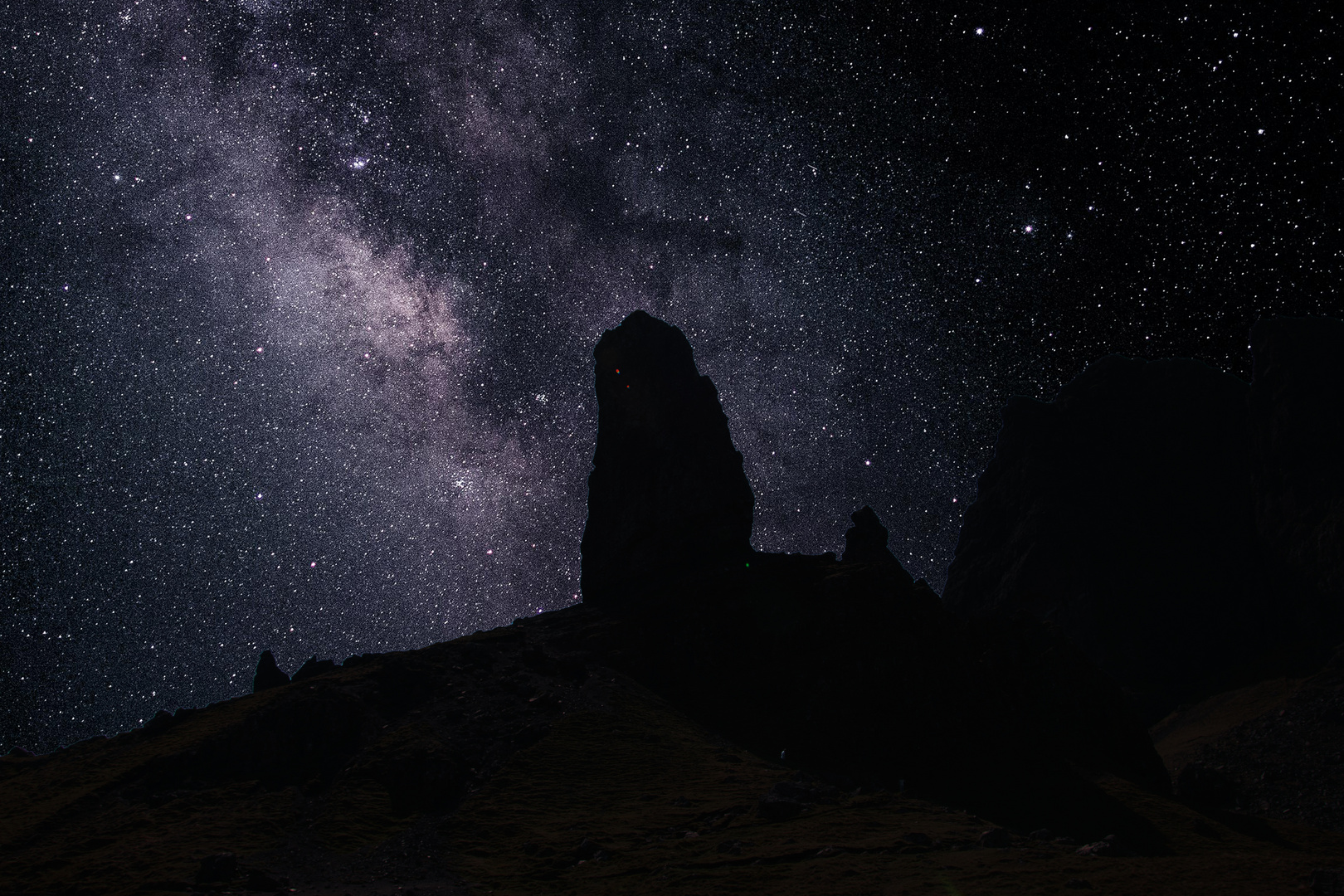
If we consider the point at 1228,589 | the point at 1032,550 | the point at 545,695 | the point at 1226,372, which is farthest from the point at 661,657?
the point at 1226,372

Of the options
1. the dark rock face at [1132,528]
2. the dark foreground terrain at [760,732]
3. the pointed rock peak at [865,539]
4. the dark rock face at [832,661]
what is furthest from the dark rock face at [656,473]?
the dark rock face at [1132,528]

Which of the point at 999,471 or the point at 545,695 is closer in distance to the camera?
the point at 545,695

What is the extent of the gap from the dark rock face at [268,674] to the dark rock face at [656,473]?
35100 mm

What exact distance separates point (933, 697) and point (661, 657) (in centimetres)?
2539

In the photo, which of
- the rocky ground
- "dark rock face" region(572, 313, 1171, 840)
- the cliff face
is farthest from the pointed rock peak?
the rocky ground

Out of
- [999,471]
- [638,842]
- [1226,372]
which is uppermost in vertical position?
[1226,372]

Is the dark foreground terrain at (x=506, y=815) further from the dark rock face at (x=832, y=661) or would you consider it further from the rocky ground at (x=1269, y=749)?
the rocky ground at (x=1269, y=749)

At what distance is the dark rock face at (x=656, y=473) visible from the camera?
89625 mm

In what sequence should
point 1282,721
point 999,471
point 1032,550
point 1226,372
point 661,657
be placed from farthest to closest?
1. point 999,471
2. point 1226,372
3. point 1032,550
4. point 1282,721
5. point 661,657

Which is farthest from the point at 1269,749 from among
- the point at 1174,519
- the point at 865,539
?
the point at 1174,519

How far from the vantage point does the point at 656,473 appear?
303 feet

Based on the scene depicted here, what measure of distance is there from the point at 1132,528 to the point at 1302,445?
28997 millimetres

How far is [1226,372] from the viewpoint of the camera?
146875mm

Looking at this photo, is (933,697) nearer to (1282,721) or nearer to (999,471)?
(1282,721)
